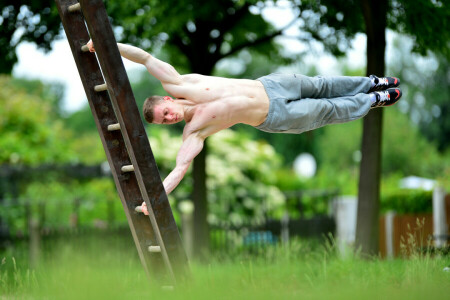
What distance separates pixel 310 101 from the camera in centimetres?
530

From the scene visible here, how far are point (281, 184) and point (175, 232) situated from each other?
16507mm

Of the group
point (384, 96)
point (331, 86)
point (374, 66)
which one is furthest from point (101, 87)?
point (374, 66)

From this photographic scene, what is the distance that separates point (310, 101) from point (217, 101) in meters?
0.85

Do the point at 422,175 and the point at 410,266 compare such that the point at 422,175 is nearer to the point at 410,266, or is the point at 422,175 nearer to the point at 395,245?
the point at 395,245

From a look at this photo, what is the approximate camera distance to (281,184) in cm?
2128

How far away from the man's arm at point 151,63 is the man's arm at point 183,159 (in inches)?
20.0

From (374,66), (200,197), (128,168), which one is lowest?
(200,197)

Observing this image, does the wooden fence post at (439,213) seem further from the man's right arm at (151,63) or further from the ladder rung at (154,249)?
the man's right arm at (151,63)

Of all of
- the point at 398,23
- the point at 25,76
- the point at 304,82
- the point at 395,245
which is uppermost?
the point at 25,76

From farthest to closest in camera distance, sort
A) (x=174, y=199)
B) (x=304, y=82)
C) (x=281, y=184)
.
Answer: (x=281, y=184) → (x=174, y=199) → (x=304, y=82)

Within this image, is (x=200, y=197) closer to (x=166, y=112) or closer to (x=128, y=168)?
(x=128, y=168)

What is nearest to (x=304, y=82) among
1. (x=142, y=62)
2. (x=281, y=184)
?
(x=142, y=62)

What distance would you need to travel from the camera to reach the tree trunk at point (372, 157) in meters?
8.65

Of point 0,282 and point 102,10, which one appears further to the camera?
point 0,282
